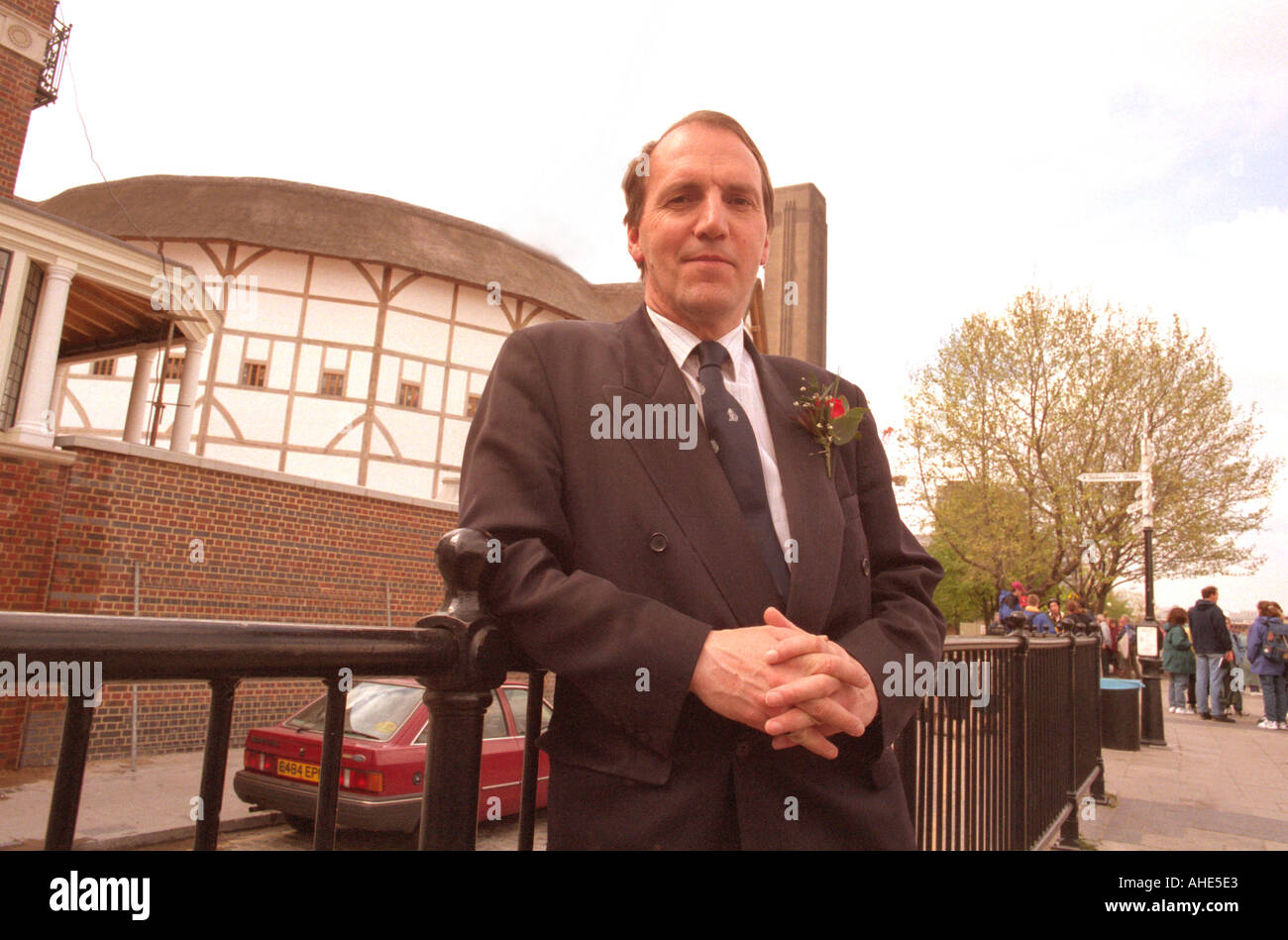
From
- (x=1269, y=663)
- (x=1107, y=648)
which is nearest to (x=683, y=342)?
(x=1269, y=663)

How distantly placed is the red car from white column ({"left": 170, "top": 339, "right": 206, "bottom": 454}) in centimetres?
919

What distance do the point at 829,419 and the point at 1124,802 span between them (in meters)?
7.61

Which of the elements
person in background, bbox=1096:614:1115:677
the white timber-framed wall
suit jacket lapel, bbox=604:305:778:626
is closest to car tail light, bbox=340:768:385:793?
suit jacket lapel, bbox=604:305:778:626

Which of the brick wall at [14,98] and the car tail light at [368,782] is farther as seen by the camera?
the brick wall at [14,98]

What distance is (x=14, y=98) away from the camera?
12727 millimetres

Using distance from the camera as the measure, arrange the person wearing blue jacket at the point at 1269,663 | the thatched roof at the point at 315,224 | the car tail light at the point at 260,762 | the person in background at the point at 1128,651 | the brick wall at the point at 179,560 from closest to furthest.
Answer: the car tail light at the point at 260,762, the brick wall at the point at 179,560, the person wearing blue jacket at the point at 1269,663, the thatched roof at the point at 315,224, the person in background at the point at 1128,651

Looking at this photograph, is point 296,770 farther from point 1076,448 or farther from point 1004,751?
point 1076,448

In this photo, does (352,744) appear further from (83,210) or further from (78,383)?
Answer: (83,210)

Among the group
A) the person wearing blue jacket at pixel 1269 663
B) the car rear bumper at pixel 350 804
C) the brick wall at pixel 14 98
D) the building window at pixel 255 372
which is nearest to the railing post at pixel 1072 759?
the car rear bumper at pixel 350 804

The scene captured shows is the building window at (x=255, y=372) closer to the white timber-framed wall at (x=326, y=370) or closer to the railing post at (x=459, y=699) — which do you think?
the white timber-framed wall at (x=326, y=370)

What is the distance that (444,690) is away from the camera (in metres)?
1.24

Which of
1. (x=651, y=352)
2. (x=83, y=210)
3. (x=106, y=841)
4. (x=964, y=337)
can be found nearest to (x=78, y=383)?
(x=83, y=210)

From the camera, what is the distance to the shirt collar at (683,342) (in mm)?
1710

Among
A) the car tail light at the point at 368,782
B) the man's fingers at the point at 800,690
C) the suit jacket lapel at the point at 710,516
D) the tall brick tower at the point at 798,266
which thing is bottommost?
the car tail light at the point at 368,782
